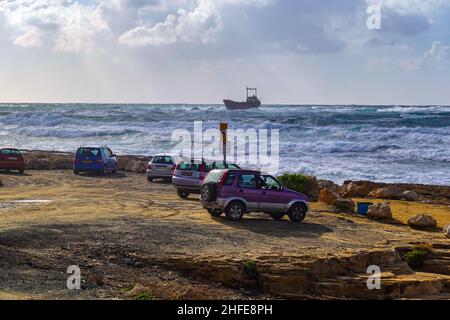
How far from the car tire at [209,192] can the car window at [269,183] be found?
1.33 meters

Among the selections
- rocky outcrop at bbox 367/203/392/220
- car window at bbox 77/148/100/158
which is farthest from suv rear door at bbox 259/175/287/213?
car window at bbox 77/148/100/158

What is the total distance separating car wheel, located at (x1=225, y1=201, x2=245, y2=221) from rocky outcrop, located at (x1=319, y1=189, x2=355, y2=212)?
4.89 metres

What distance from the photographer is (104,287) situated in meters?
10.1

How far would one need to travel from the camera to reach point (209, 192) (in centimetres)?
1755

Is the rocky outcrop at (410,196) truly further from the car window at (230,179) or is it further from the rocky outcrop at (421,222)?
the car window at (230,179)

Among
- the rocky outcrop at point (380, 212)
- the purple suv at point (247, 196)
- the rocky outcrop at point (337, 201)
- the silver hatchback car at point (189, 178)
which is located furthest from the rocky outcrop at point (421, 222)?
the silver hatchback car at point (189, 178)

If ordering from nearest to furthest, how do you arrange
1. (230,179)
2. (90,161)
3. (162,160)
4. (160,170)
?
(230,179)
(160,170)
(162,160)
(90,161)

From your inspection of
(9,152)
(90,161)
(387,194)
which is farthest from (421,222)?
(9,152)

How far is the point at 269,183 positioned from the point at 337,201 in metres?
4.17

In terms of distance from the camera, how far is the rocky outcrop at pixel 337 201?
2097cm

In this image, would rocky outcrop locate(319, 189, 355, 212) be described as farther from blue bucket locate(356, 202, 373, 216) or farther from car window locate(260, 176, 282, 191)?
car window locate(260, 176, 282, 191)

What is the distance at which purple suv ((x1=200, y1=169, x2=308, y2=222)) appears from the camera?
57.0 feet

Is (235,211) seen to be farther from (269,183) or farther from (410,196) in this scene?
(410,196)
